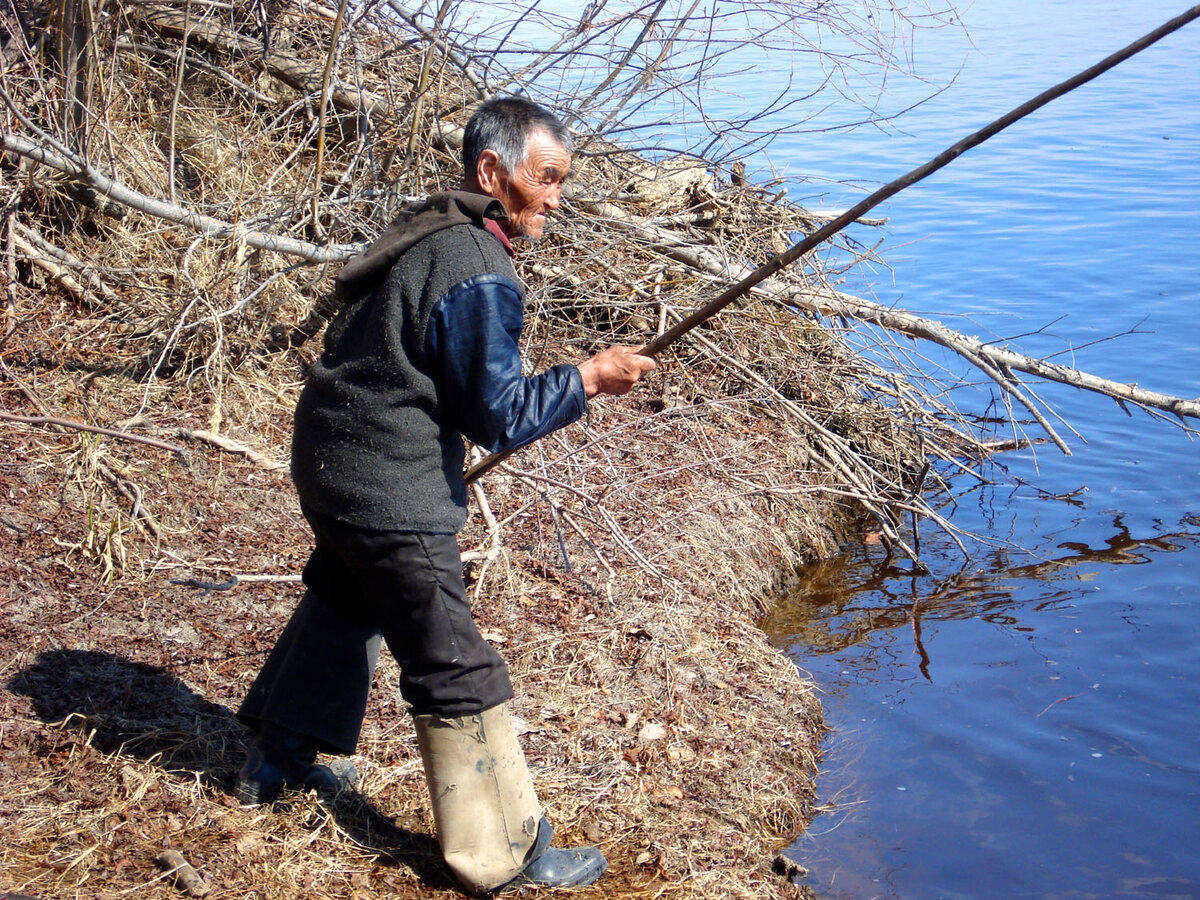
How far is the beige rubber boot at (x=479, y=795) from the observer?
108 inches

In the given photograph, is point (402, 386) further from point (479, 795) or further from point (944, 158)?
point (944, 158)

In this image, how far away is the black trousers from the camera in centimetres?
266

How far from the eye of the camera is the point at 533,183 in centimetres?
278

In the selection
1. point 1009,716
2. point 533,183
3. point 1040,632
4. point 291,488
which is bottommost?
point 1009,716

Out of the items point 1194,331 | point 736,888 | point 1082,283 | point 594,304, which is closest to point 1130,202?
point 1082,283

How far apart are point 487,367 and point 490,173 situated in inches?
23.0

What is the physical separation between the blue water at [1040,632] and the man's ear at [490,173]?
95.6 inches

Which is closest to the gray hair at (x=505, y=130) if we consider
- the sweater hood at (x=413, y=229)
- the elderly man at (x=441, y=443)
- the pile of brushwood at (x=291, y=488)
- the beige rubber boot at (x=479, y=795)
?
the elderly man at (x=441, y=443)

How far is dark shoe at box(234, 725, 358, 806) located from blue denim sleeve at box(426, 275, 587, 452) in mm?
1087

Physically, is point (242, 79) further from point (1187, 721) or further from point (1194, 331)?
point (1194, 331)

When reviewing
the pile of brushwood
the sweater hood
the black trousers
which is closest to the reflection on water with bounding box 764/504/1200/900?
the pile of brushwood

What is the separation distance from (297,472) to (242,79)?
4.28m

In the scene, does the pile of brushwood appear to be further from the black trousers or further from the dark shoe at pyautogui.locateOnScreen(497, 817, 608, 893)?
the black trousers

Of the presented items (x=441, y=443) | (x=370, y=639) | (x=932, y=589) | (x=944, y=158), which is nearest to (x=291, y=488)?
(x=370, y=639)
